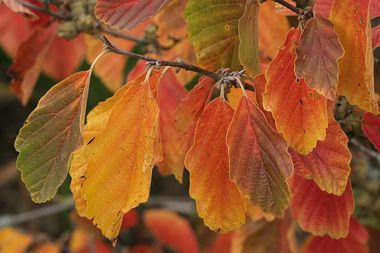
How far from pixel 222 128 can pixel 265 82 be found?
3.1 inches

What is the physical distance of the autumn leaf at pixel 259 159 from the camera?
0.91 meters

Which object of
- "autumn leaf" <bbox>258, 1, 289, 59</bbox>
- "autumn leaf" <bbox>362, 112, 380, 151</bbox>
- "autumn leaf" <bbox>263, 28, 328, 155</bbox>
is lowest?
"autumn leaf" <bbox>258, 1, 289, 59</bbox>

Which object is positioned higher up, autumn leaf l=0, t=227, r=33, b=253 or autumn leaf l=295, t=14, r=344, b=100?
autumn leaf l=295, t=14, r=344, b=100

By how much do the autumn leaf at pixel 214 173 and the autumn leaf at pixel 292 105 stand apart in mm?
66

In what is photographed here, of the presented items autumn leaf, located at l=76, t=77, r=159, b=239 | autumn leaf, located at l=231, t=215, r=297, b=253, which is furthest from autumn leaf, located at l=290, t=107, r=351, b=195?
autumn leaf, located at l=231, t=215, r=297, b=253

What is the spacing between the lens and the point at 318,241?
1.46 m

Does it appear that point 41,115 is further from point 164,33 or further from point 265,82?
point 164,33

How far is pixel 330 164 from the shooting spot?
3.31 feet

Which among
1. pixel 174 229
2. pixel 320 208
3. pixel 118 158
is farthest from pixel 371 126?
pixel 174 229

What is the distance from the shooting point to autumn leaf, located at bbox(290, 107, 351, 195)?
3.29 ft

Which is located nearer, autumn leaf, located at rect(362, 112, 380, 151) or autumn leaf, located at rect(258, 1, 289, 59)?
autumn leaf, located at rect(362, 112, 380, 151)

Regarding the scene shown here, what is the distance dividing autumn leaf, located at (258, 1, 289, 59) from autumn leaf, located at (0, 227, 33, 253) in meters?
1.05

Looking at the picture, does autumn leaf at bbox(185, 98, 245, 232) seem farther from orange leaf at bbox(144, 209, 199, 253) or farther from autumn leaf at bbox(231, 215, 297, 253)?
orange leaf at bbox(144, 209, 199, 253)

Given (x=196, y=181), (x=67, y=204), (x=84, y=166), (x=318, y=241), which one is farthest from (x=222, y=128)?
(x=67, y=204)
